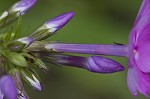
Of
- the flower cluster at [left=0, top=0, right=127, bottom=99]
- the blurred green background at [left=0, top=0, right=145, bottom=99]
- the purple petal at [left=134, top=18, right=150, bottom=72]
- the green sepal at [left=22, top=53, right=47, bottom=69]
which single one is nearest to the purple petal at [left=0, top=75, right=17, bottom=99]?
the flower cluster at [left=0, top=0, right=127, bottom=99]

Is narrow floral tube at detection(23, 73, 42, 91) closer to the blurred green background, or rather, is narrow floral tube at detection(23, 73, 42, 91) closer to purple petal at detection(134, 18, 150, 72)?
purple petal at detection(134, 18, 150, 72)

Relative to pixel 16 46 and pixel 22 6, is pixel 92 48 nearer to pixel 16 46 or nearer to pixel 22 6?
pixel 16 46

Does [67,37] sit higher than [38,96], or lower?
higher

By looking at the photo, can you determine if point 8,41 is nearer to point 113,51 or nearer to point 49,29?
point 49,29

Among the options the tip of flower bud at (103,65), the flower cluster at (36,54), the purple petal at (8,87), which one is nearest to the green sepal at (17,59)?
the flower cluster at (36,54)

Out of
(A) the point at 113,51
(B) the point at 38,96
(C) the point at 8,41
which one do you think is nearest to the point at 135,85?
(A) the point at 113,51

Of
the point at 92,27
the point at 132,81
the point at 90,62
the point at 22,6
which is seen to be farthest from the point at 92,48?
the point at 92,27
